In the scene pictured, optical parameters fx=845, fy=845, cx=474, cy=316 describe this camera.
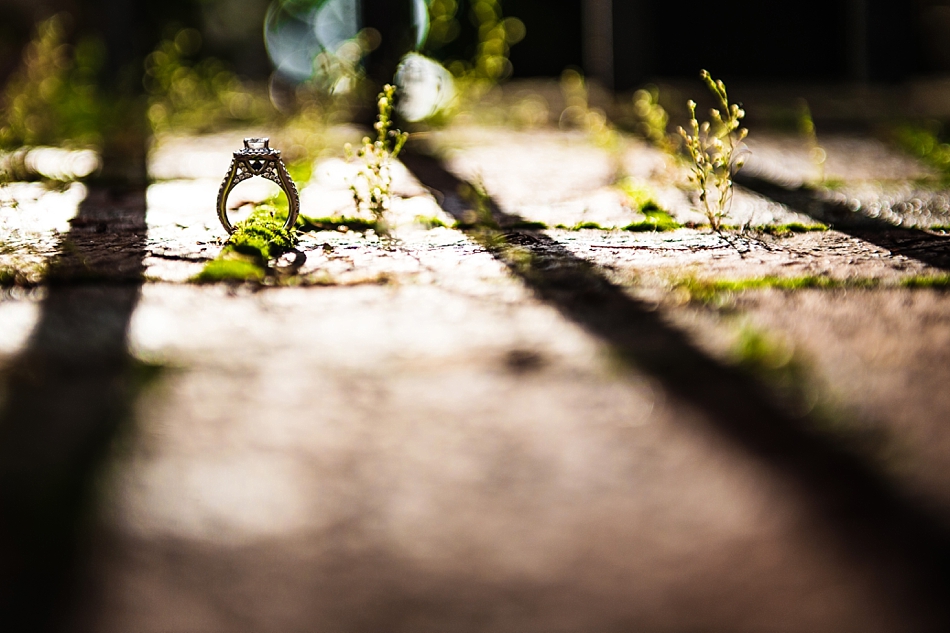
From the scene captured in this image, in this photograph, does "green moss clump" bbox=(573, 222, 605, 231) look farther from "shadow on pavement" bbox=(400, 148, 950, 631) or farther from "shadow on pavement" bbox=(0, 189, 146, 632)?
"shadow on pavement" bbox=(0, 189, 146, 632)

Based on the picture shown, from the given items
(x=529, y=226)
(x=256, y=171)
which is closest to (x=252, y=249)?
(x=256, y=171)

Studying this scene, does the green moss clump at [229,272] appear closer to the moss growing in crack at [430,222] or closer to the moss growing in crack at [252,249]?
the moss growing in crack at [252,249]

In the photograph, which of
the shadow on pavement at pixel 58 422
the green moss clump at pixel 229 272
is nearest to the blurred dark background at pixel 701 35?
the green moss clump at pixel 229 272

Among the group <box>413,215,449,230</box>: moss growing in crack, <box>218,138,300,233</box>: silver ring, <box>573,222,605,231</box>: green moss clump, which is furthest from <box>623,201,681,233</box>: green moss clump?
<box>218,138,300,233</box>: silver ring

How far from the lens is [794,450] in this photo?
1.02 metres

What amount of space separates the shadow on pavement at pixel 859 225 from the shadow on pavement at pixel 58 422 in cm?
165

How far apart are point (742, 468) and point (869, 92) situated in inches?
220

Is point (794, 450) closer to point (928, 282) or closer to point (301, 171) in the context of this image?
point (928, 282)

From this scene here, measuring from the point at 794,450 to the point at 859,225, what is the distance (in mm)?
1533

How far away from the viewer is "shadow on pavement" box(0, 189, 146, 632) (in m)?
0.82

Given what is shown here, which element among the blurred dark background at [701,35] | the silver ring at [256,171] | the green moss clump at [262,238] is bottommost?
the green moss clump at [262,238]

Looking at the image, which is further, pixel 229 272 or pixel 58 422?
pixel 229 272

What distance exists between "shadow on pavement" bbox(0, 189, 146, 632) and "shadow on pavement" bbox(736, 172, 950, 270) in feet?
5.43

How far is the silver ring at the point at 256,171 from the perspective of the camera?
2.08 m
